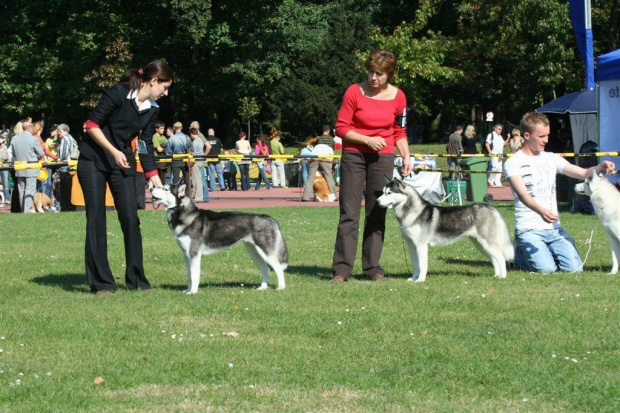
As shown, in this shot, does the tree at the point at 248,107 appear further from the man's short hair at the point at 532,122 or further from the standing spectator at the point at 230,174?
the man's short hair at the point at 532,122

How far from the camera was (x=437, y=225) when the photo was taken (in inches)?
344

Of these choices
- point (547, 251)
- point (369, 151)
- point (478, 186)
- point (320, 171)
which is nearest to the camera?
point (369, 151)

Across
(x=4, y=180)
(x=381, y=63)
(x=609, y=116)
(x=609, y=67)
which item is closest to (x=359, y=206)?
(x=381, y=63)

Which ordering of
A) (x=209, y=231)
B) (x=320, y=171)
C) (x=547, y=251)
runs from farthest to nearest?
(x=320, y=171) < (x=547, y=251) < (x=209, y=231)

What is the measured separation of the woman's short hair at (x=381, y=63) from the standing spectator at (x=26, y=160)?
12.1m

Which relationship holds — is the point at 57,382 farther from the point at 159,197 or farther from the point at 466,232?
the point at 466,232

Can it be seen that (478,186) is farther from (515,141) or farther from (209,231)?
(209,231)

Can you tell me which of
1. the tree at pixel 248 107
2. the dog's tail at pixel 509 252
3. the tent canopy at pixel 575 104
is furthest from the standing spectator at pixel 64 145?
the tree at pixel 248 107

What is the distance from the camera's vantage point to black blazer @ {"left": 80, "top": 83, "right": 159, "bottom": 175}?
7.97 meters

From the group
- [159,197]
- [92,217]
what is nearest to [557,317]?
[159,197]

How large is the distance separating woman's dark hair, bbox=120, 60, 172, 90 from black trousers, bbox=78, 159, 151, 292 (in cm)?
72

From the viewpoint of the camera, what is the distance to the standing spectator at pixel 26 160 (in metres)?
19.0

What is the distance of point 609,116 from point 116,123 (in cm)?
1036

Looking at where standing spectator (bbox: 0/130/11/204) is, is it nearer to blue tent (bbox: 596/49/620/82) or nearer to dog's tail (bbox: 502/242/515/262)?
blue tent (bbox: 596/49/620/82)
